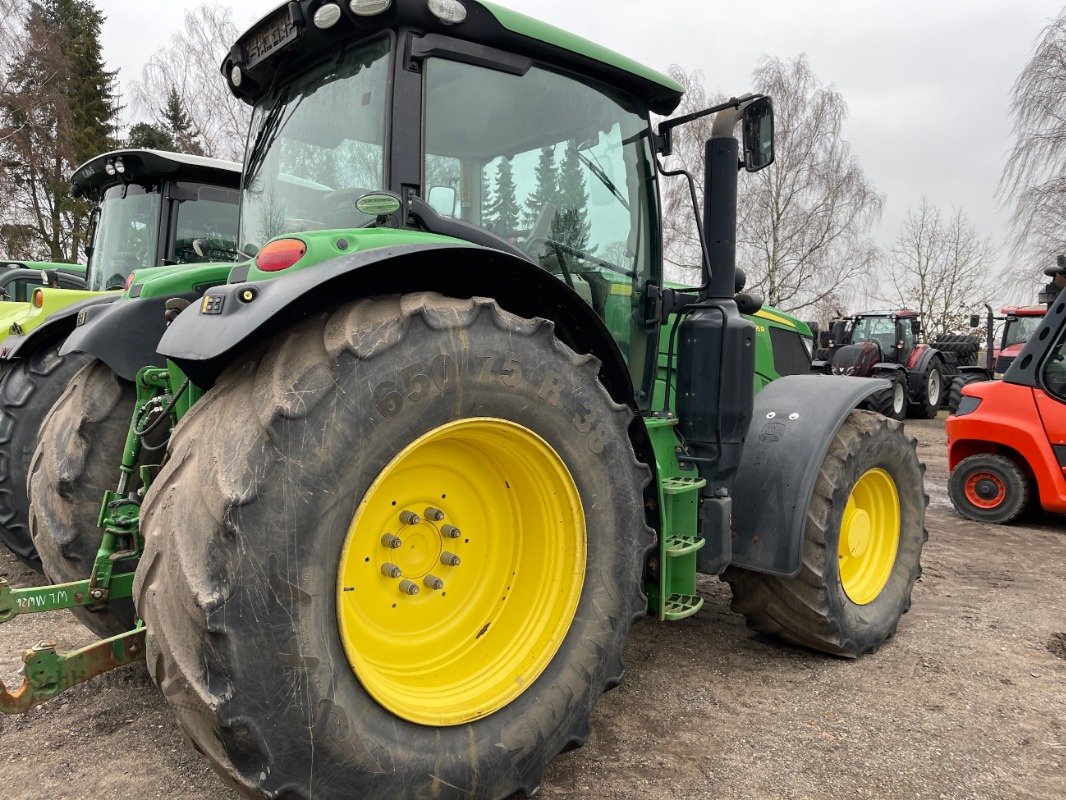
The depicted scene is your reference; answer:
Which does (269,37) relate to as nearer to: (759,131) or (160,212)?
(759,131)

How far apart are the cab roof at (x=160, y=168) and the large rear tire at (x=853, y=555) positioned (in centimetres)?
561

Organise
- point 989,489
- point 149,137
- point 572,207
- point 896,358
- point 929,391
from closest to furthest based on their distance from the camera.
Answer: point 572,207 < point 989,489 < point 929,391 < point 896,358 < point 149,137

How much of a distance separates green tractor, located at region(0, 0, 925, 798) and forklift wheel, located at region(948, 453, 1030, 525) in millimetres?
3504

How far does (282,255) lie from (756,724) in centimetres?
234

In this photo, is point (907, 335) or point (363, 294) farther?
point (907, 335)

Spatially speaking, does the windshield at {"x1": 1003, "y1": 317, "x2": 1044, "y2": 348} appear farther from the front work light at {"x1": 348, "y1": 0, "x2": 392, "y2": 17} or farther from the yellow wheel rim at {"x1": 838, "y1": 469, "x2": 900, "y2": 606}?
the front work light at {"x1": 348, "y1": 0, "x2": 392, "y2": 17}

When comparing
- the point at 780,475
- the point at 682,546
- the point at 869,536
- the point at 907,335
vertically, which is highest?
the point at 907,335

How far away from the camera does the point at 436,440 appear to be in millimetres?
2238

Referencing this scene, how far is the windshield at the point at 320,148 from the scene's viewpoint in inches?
99.3

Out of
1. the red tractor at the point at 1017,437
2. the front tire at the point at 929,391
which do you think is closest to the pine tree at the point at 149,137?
the front tire at the point at 929,391

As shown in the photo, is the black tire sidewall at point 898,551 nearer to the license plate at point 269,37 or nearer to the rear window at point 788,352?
the rear window at point 788,352

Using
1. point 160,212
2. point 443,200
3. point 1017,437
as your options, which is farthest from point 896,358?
point 443,200

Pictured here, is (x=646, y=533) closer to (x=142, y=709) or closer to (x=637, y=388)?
(x=637, y=388)

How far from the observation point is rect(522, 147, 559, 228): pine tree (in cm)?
290
